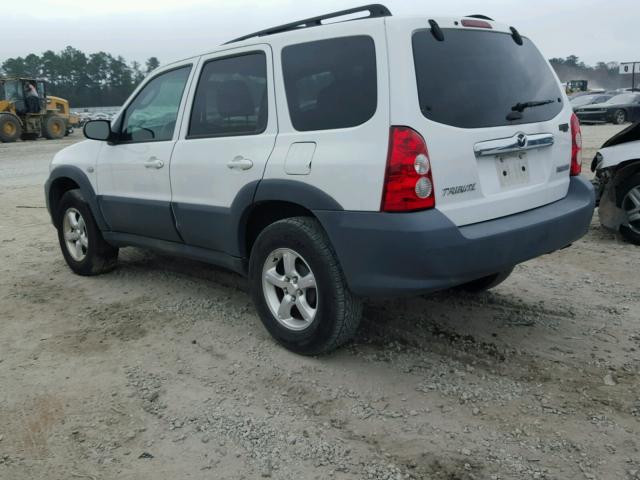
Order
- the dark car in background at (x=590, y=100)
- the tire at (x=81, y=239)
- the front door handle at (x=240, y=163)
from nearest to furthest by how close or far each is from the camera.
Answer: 1. the front door handle at (x=240, y=163)
2. the tire at (x=81, y=239)
3. the dark car in background at (x=590, y=100)

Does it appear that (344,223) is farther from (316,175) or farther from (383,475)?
(383,475)

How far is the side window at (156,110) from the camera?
4.36m

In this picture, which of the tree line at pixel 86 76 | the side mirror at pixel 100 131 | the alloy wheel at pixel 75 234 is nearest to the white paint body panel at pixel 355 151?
the side mirror at pixel 100 131

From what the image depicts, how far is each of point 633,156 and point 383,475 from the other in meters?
4.78

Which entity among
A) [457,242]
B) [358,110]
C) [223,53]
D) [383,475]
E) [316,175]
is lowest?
[383,475]

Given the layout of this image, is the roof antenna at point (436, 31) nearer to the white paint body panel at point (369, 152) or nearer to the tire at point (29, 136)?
the white paint body panel at point (369, 152)

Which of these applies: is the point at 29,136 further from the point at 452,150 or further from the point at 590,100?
the point at 452,150

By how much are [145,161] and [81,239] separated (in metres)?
1.45

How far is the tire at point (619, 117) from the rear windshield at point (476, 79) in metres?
23.9

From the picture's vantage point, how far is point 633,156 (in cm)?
593

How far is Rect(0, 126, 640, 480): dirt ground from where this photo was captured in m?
2.65

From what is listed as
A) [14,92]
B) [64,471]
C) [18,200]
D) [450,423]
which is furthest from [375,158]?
[14,92]

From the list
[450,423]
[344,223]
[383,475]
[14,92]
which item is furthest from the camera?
[14,92]

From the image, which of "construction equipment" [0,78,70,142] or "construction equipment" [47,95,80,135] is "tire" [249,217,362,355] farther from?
"construction equipment" [47,95,80,135]
